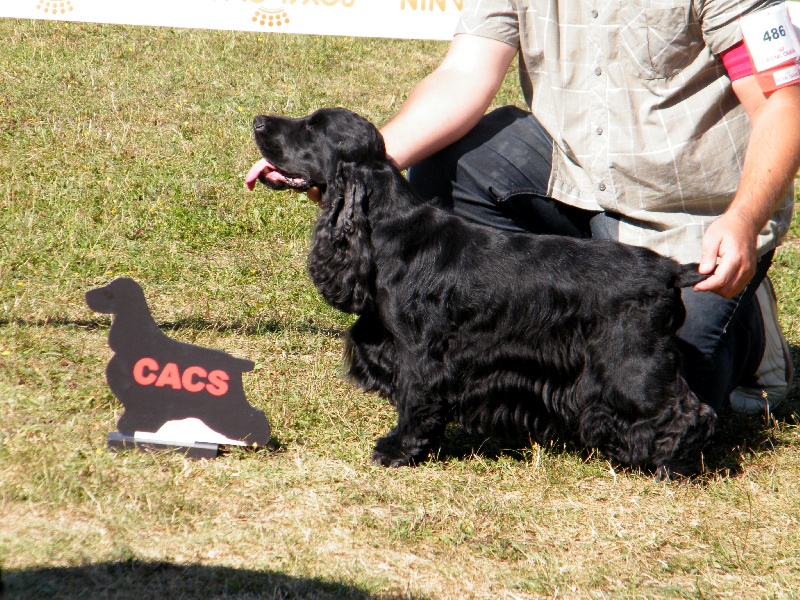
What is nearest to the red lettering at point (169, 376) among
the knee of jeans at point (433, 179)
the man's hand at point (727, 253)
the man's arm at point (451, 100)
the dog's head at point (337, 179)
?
the dog's head at point (337, 179)

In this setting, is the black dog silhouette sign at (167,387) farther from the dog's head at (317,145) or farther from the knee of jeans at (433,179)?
the knee of jeans at (433,179)

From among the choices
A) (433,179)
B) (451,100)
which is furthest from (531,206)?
(451,100)

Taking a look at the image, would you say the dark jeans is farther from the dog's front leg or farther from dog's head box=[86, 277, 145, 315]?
dog's head box=[86, 277, 145, 315]

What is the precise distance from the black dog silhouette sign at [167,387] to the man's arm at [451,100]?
1158mm

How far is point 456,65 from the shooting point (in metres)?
3.54

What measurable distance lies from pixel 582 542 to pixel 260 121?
5.95 feet

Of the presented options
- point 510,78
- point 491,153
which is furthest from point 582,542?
point 510,78

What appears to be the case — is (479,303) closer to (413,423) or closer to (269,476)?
(413,423)

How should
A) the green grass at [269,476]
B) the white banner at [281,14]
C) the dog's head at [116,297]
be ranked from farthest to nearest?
the white banner at [281,14], the dog's head at [116,297], the green grass at [269,476]

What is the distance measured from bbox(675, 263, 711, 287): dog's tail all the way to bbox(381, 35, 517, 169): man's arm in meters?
1.13

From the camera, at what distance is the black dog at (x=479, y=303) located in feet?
9.59

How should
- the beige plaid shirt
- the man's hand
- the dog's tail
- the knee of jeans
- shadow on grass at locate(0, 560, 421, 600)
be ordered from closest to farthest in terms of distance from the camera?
shadow on grass at locate(0, 560, 421, 600)
the man's hand
the dog's tail
the beige plaid shirt
the knee of jeans

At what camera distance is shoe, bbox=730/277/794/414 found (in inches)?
149

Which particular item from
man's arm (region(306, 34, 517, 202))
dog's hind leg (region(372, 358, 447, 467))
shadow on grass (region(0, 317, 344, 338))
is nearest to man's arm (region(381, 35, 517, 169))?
man's arm (region(306, 34, 517, 202))
